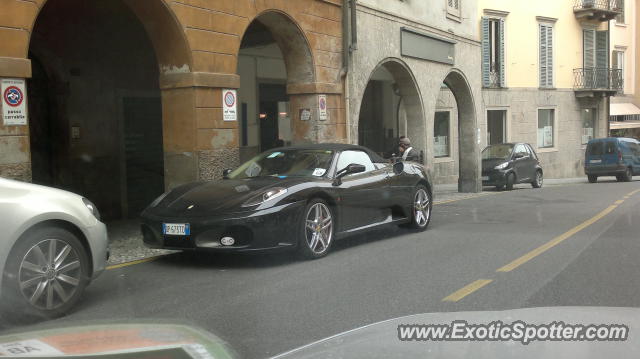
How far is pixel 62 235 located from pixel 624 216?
10075mm

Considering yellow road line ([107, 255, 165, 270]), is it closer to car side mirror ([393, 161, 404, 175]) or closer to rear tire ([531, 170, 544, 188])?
car side mirror ([393, 161, 404, 175])

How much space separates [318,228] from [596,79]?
99.3 ft

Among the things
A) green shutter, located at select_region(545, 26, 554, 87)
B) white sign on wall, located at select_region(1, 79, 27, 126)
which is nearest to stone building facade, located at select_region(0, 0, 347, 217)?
white sign on wall, located at select_region(1, 79, 27, 126)

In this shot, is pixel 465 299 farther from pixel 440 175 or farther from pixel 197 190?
pixel 440 175

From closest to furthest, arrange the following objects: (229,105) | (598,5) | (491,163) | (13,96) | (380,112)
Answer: (13,96) < (229,105) < (491,163) < (380,112) < (598,5)

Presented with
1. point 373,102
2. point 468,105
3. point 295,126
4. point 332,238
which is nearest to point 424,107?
point 468,105

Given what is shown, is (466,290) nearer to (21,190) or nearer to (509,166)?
(21,190)

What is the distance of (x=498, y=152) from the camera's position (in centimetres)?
2377

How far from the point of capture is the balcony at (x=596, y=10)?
3331cm

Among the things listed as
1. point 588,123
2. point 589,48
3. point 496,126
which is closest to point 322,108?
point 496,126

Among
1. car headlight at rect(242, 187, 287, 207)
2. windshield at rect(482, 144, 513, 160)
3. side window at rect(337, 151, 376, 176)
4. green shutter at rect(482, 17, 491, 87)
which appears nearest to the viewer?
car headlight at rect(242, 187, 287, 207)

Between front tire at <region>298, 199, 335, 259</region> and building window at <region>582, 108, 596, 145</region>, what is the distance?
29781 mm

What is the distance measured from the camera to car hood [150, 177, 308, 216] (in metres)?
7.23

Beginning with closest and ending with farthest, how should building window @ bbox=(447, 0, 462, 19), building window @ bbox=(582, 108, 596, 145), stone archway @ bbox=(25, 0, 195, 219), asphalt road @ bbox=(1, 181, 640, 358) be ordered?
asphalt road @ bbox=(1, 181, 640, 358) < stone archway @ bbox=(25, 0, 195, 219) < building window @ bbox=(447, 0, 462, 19) < building window @ bbox=(582, 108, 596, 145)
